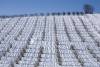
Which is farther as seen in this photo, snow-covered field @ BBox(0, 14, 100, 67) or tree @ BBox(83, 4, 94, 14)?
tree @ BBox(83, 4, 94, 14)

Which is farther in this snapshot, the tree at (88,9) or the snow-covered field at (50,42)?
the tree at (88,9)

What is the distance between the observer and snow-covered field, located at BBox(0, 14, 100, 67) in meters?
14.6

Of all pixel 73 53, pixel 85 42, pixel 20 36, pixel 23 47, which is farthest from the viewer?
pixel 20 36

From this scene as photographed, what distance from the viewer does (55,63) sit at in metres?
14.2

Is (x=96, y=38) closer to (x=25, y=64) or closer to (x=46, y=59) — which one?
(x=46, y=59)

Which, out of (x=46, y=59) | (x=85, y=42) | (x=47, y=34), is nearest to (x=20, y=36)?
(x=47, y=34)

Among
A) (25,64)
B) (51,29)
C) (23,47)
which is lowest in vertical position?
(25,64)

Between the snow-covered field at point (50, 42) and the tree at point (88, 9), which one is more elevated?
the tree at point (88, 9)

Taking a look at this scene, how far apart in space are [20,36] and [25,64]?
6.31 metres

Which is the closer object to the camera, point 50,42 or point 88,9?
point 50,42

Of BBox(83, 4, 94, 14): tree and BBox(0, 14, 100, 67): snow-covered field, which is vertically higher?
BBox(83, 4, 94, 14): tree

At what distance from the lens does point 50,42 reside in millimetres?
18312

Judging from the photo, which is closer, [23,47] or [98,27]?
[23,47]

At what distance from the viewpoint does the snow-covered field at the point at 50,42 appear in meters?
14.6
